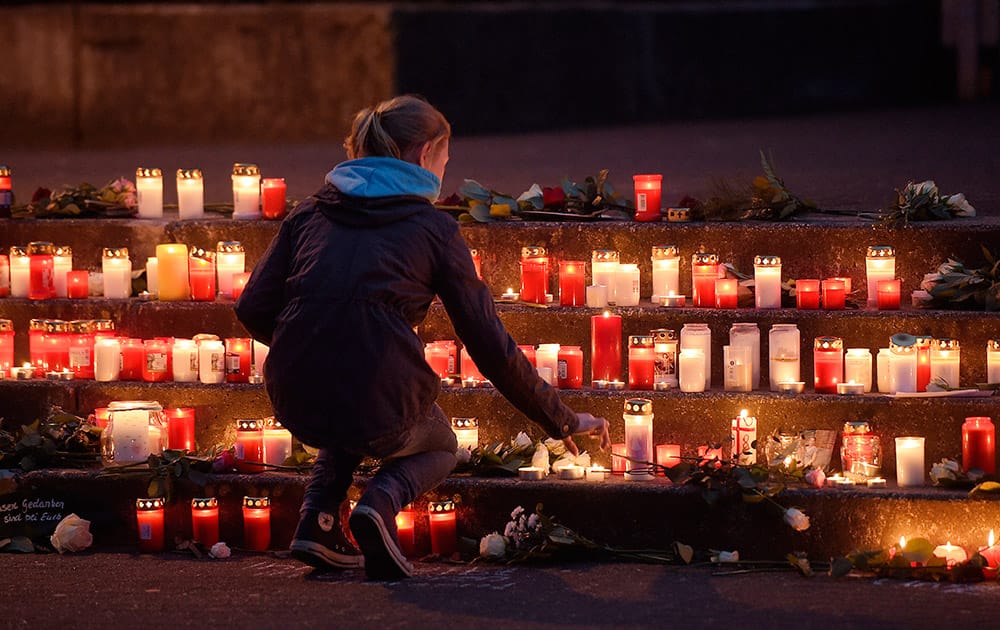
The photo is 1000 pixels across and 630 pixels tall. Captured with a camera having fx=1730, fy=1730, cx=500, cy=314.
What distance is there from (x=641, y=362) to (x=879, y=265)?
774 mm

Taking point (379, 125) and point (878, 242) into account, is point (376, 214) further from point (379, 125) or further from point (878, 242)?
point (878, 242)

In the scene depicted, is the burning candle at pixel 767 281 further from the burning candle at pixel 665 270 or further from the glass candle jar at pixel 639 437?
the glass candle jar at pixel 639 437

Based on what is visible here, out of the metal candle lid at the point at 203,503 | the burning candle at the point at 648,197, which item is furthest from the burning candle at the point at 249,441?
the burning candle at the point at 648,197

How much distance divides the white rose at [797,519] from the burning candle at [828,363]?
521 millimetres

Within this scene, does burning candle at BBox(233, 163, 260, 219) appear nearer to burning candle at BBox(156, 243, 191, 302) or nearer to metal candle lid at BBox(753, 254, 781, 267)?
burning candle at BBox(156, 243, 191, 302)

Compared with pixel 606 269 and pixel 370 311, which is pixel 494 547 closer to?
pixel 370 311

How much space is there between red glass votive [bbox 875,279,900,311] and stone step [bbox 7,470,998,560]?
0.64 m

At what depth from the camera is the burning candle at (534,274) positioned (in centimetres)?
A: 538

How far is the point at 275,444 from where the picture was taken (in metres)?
5.16

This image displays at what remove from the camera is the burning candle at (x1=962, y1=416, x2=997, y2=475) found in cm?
472

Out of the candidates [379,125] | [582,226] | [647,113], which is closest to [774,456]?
[582,226]

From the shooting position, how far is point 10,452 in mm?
5227

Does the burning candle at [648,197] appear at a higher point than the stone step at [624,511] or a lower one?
higher

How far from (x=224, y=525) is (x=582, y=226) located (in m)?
1.46
